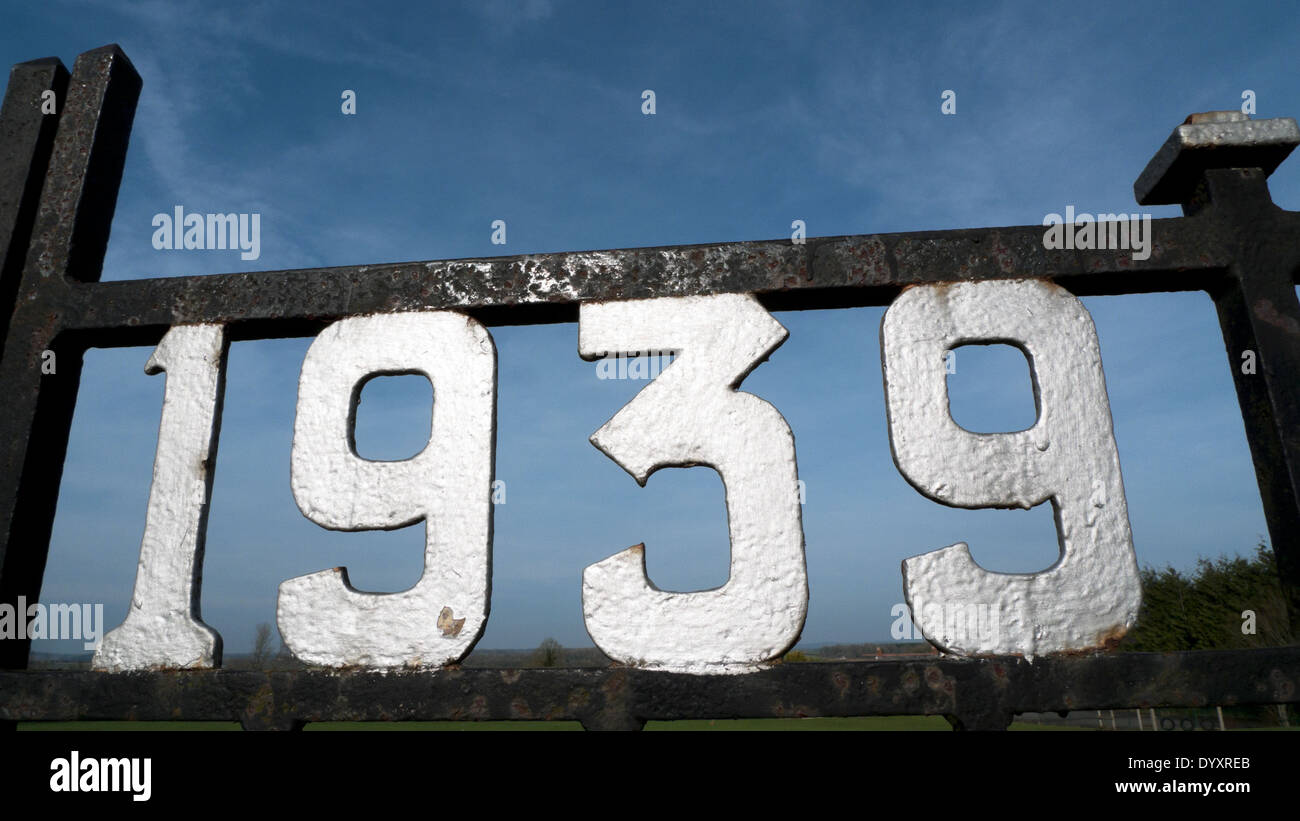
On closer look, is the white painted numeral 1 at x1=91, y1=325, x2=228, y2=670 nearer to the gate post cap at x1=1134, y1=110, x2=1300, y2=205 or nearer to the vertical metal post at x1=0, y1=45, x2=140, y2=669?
the vertical metal post at x1=0, y1=45, x2=140, y2=669

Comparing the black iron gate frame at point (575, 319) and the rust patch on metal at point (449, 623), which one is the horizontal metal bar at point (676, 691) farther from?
the rust patch on metal at point (449, 623)

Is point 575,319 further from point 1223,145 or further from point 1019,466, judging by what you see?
point 1223,145

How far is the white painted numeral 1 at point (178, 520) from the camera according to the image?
3.09 metres

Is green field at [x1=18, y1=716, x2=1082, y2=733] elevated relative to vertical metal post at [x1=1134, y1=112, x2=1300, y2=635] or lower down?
lower down

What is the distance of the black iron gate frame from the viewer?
2.71m

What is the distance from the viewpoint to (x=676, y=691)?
9.14 feet

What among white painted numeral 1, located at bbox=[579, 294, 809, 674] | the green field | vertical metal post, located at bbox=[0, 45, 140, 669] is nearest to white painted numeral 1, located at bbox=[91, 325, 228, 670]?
the green field

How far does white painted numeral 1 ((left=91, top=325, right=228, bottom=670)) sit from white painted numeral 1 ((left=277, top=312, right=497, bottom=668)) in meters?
0.38

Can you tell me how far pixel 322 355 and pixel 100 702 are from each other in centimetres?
158

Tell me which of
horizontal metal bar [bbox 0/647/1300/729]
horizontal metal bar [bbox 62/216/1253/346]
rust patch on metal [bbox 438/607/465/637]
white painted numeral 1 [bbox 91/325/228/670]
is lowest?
horizontal metal bar [bbox 0/647/1300/729]

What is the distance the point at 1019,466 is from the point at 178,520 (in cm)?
335

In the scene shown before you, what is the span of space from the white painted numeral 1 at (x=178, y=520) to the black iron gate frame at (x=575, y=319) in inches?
3.9
